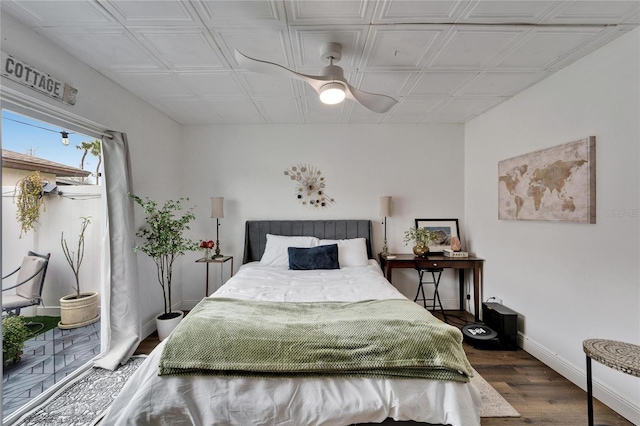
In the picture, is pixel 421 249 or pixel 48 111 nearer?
pixel 48 111

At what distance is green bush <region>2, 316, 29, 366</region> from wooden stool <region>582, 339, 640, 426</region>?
3946mm

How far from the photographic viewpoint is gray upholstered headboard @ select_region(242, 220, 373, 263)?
3682mm

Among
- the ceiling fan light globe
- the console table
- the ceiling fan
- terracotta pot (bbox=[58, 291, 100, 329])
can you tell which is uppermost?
the ceiling fan

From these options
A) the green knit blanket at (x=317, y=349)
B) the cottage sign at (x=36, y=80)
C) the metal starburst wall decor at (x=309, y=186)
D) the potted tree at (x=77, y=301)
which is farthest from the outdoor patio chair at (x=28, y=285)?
the metal starburst wall decor at (x=309, y=186)

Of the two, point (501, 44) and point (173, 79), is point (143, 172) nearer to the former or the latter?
point (173, 79)

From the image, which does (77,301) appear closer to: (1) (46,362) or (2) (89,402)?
(1) (46,362)

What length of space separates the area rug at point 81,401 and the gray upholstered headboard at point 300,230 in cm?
180

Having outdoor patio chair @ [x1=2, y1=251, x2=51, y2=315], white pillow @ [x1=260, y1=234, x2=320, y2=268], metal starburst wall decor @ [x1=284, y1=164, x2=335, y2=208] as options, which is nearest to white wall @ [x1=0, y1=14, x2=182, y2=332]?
outdoor patio chair @ [x1=2, y1=251, x2=51, y2=315]

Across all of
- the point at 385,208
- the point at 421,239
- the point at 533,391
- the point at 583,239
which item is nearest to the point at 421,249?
the point at 421,239

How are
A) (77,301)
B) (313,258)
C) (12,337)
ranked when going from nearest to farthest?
(12,337) → (77,301) → (313,258)

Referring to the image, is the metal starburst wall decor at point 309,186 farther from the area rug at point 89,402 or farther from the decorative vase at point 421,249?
the area rug at point 89,402

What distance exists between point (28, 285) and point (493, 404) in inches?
150

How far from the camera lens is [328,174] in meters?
3.79

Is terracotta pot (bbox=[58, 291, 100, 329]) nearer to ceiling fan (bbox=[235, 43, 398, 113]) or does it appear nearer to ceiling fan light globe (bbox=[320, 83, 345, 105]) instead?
ceiling fan (bbox=[235, 43, 398, 113])
